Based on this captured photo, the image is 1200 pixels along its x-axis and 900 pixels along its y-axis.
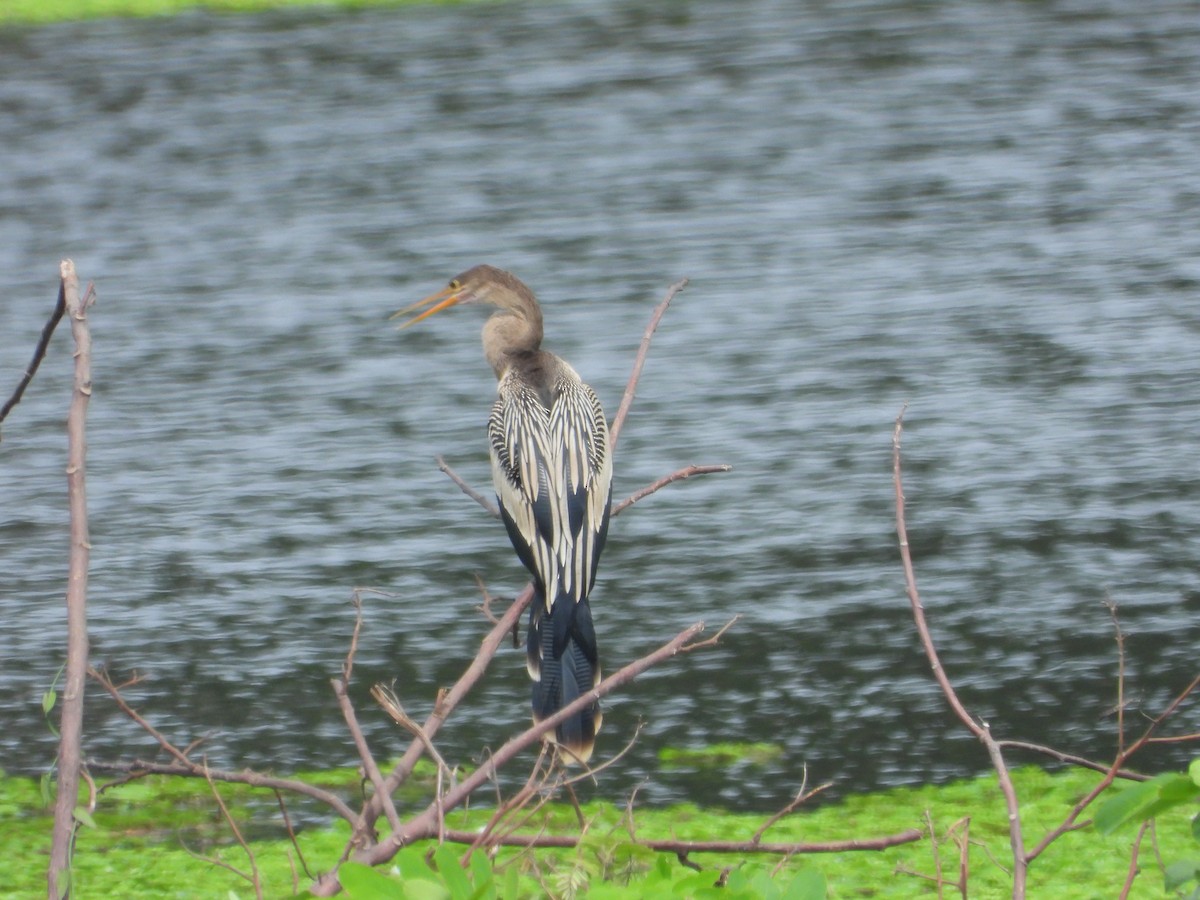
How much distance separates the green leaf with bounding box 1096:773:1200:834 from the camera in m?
1.83

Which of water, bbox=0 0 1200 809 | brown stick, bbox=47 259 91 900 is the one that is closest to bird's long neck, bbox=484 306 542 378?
water, bbox=0 0 1200 809

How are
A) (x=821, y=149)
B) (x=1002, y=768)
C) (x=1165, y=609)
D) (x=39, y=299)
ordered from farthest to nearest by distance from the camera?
1. (x=821, y=149)
2. (x=39, y=299)
3. (x=1165, y=609)
4. (x=1002, y=768)

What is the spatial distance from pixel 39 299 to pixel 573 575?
268 inches

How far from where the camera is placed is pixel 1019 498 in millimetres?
6422

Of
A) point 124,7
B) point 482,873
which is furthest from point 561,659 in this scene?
point 124,7

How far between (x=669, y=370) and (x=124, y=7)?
34.6 feet

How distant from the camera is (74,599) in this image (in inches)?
75.2

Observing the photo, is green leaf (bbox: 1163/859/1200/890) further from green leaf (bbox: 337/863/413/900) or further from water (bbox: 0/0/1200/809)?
water (bbox: 0/0/1200/809)

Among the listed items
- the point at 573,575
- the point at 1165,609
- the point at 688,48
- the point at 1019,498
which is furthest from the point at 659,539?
the point at 688,48

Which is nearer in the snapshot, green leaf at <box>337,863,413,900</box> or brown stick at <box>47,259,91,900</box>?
green leaf at <box>337,863,413,900</box>

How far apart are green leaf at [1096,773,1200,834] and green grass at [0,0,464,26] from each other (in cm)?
1539

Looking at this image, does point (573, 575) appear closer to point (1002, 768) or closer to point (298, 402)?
point (1002, 768)

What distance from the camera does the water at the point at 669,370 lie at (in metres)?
5.39

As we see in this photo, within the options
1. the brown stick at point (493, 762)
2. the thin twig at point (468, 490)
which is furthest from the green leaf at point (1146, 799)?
the thin twig at point (468, 490)
